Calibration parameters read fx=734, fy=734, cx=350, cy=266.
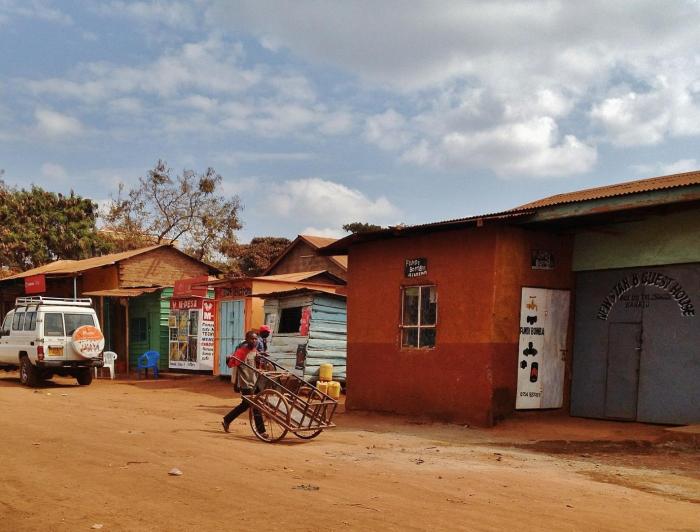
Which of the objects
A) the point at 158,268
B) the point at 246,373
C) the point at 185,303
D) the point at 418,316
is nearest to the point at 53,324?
the point at 185,303

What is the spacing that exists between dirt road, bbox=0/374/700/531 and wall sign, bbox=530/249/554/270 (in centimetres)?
272

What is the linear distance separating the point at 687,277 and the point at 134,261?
930 inches

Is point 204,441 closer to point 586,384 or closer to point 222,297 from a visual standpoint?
point 586,384

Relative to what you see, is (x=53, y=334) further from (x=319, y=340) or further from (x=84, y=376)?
(x=319, y=340)

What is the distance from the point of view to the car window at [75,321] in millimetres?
19750

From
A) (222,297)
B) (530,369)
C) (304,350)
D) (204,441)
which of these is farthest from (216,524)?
(222,297)

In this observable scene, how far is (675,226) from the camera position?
11430 millimetres

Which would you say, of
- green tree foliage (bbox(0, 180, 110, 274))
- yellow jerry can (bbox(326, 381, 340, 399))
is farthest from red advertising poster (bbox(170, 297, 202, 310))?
green tree foliage (bbox(0, 180, 110, 274))

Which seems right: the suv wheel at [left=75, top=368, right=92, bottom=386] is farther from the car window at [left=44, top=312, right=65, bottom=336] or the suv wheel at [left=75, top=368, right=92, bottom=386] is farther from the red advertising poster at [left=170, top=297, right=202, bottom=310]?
the red advertising poster at [left=170, top=297, right=202, bottom=310]

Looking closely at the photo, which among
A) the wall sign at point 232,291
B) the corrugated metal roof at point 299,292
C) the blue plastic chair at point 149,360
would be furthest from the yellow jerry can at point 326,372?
the blue plastic chair at point 149,360

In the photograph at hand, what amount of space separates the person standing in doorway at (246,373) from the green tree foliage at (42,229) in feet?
107

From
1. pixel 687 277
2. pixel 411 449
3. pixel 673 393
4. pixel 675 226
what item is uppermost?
pixel 675 226

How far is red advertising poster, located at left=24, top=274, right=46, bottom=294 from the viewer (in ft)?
91.0

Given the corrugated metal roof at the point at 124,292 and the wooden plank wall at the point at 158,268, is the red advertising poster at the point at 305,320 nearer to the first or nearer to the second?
the corrugated metal roof at the point at 124,292
